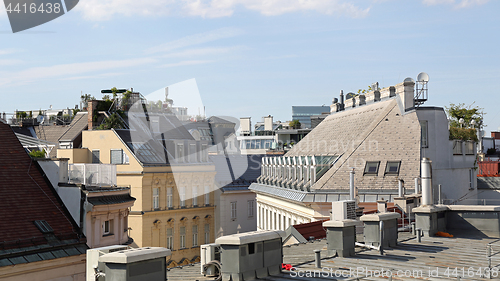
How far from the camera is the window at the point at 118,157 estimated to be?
56438mm

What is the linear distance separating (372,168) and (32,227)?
2393cm

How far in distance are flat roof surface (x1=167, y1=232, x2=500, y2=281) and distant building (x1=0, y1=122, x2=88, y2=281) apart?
12269 mm

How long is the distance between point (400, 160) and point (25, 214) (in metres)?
25.3

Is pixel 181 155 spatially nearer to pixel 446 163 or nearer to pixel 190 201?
pixel 190 201

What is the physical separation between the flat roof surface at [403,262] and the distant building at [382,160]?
18.9 m

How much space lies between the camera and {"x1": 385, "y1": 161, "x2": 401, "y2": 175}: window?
40.0 m

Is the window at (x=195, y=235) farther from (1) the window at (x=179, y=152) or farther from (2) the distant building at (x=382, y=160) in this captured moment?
(2) the distant building at (x=382, y=160)

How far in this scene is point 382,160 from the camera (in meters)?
41.3

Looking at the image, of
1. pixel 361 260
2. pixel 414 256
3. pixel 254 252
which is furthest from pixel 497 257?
pixel 254 252

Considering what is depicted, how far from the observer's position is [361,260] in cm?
1589

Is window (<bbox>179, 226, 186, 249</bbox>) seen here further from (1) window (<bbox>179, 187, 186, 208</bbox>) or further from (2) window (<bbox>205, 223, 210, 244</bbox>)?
(2) window (<bbox>205, 223, 210, 244</bbox>)

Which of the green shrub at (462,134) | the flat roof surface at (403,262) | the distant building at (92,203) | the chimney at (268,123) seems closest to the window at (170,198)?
the distant building at (92,203)

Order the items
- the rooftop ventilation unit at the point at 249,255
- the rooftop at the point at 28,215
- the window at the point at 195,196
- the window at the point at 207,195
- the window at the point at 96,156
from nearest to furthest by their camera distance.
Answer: the rooftop ventilation unit at the point at 249,255
the rooftop at the point at 28,215
the window at the point at 96,156
the window at the point at 195,196
the window at the point at 207,195

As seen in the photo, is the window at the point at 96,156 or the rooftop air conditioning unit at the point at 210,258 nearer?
the rooftop air conditioning unit at the point at 210,258
